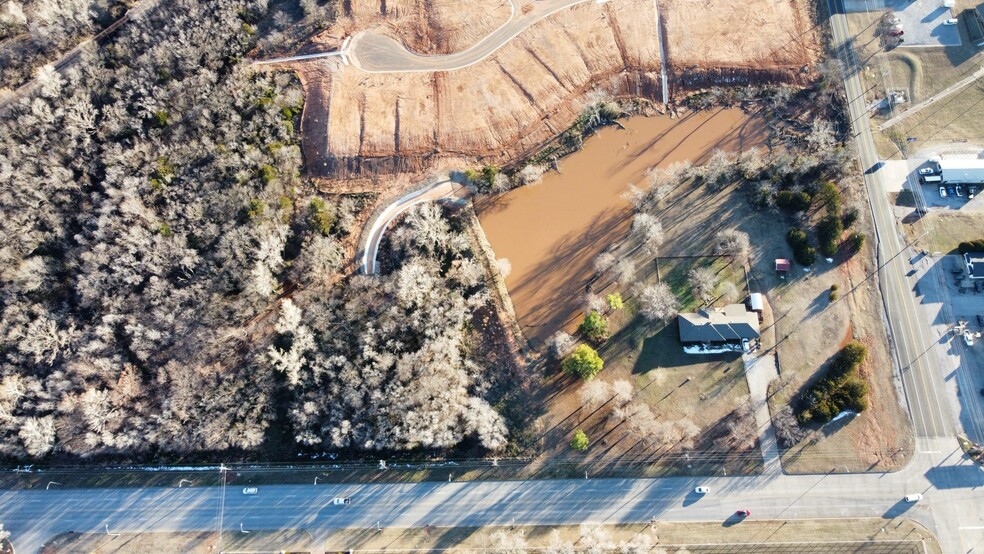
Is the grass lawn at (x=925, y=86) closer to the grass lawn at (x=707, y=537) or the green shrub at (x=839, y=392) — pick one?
the green shrub at (x=839, y=392)

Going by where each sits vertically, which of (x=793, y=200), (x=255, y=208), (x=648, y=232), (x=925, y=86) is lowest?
(x=648, y=232)

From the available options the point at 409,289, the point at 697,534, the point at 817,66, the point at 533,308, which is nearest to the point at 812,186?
the point at 817,66

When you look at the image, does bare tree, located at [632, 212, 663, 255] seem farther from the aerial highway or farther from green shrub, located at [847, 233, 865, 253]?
the aerial highway

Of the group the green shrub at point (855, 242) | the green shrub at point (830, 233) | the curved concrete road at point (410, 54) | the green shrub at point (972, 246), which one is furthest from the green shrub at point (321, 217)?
the green shrub at point (972, 246)

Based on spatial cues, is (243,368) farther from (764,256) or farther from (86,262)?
(764,256)

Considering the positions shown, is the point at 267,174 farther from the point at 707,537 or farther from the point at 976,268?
the point at 976,268

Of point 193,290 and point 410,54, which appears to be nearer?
point 193,290

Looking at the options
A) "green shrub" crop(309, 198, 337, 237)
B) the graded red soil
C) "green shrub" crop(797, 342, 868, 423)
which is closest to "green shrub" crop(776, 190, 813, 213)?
the graded red soil

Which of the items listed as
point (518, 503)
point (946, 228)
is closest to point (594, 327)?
point (518, 503)
